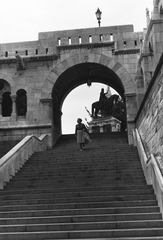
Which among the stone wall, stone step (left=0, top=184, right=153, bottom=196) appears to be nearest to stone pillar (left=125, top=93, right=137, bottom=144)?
the stone wall

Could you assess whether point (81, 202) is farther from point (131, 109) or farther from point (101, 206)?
point (131, 109)

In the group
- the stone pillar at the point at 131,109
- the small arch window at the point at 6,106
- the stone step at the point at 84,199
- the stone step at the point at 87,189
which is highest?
the small arch window at the point at 6,106

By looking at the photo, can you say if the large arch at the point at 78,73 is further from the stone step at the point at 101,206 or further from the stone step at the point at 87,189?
the stone step at the point at 101,206

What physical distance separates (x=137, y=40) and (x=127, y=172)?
8.56 meters

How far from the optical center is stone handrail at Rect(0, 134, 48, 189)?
9866 millimetres

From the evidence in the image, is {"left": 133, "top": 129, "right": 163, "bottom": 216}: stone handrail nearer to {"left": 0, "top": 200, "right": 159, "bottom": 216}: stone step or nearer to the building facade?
{"left": 0, "top": 200, "right": 159, "bottom": 216}: stone step

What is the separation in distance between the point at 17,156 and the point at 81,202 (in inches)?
158

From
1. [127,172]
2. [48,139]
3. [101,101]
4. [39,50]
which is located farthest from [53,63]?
[127,172]

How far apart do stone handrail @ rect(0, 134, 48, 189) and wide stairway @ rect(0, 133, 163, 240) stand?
0.25 meters

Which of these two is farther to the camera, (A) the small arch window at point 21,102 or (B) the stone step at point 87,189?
(A) the small arch window at point 21,102

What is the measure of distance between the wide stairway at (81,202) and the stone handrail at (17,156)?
0.80ft

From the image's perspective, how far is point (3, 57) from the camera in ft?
55.5

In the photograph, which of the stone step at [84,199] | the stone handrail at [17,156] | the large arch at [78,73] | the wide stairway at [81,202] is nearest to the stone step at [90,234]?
the wide stairway at [81,202]

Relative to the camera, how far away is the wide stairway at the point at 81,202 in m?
6.57
